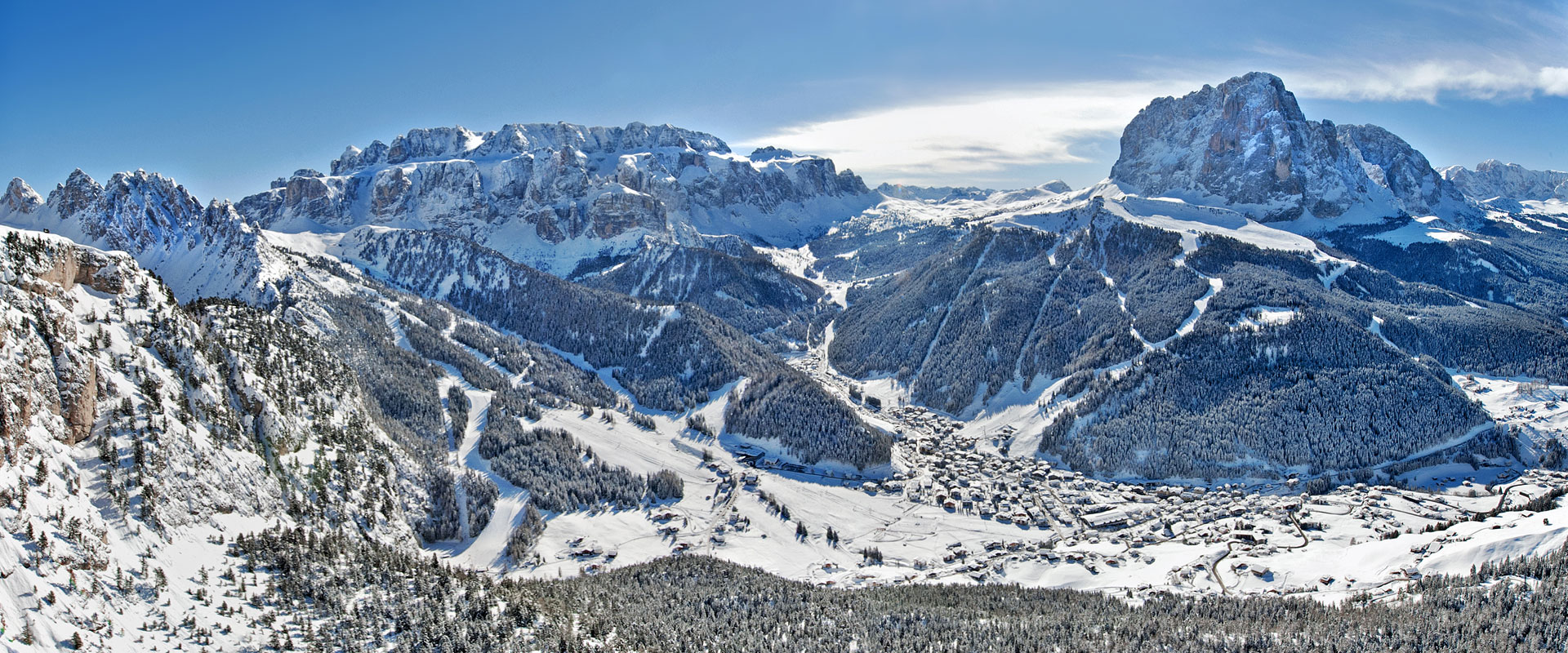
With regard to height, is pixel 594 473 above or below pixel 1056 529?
above

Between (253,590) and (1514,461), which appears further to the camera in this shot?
(1514,461)

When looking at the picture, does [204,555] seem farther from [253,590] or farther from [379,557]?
[379,557]

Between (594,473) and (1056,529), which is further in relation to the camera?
(594,473)

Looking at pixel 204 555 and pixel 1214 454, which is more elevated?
pixel 204 555

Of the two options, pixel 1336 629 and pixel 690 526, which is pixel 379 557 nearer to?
pixel 690 526

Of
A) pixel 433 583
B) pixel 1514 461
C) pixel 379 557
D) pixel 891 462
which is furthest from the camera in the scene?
pixel 891 462

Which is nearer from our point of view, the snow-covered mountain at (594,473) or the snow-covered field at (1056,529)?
the snow-covered mountain at (594,473)

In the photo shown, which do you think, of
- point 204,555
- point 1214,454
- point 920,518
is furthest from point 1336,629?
point 204,555

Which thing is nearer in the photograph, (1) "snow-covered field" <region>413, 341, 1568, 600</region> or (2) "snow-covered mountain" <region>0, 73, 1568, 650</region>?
(2) "snow-covered mountain" <region>0, 73, 1568, 650</region>

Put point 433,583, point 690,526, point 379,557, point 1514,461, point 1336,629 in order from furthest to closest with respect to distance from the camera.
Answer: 1. point 1514,461
2. point 690,526
3. point 379,557
4. point 433,583
5. point 1336,629
